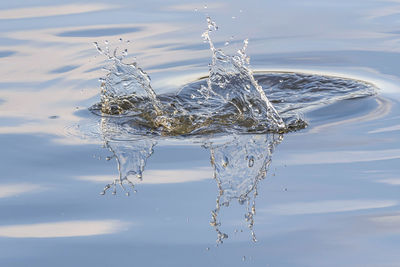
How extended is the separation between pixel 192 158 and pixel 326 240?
4.58ft

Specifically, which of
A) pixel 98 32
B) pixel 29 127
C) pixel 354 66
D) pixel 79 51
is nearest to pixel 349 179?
pixel 29 127

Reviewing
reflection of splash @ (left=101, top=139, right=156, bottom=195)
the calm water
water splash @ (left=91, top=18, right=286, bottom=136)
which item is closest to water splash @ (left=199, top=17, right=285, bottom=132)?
water splash @ (left=91, top=18, right=286, bottom=136)

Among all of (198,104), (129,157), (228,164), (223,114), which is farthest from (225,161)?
(198,104)

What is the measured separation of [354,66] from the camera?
7.69 meters

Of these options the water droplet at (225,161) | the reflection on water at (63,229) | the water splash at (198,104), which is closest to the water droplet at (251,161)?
the water droplet at (225,161)

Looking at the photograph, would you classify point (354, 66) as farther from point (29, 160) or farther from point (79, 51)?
point (29, 160)

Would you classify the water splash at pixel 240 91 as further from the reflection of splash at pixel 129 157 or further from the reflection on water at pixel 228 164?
the reflection of splash at pixel 129 157

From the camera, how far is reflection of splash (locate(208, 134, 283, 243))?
451cm

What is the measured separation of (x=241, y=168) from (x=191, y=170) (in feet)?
0.93

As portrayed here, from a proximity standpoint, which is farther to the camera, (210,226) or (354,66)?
(354,66)

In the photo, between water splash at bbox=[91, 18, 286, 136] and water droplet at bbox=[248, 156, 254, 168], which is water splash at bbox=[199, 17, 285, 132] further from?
water droplet at bbox=[248, 156, 254, 168]

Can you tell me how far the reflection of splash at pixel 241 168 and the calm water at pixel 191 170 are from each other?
0.05 feet

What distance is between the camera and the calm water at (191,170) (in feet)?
13.2

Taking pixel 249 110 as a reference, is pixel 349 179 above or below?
below
